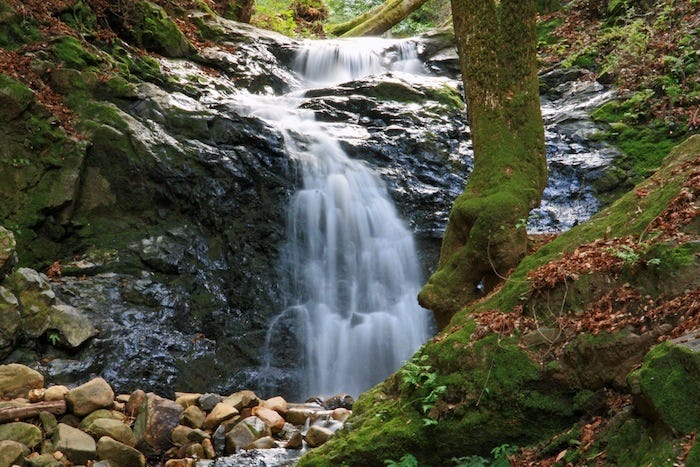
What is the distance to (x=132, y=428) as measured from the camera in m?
6.38

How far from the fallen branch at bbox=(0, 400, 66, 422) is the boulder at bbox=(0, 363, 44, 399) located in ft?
1.20

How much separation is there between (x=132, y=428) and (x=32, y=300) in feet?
7.06

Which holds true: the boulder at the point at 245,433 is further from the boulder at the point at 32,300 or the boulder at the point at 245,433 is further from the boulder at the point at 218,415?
the boulder at the point at 32,300

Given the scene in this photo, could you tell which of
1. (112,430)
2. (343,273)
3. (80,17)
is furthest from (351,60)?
(112,430)

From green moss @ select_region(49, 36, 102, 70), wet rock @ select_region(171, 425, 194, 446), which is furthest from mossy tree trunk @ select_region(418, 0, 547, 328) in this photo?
green moss @ select_region(49, 36, 102, 70)

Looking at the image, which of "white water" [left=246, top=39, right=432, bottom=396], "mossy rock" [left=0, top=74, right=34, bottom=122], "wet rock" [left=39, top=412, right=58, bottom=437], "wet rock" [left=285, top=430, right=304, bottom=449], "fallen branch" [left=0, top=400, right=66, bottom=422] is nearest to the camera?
"fallen branch" [left=0, top=400, right=66, bottom=422]

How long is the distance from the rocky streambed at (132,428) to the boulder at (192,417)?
1 cm

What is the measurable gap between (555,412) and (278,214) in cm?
705

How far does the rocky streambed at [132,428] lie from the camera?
5.69 m

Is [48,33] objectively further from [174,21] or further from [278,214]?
[278,214]

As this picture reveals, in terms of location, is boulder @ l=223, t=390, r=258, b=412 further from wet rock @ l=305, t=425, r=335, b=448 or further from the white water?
the white water

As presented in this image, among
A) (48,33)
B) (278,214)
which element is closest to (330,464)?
(278,214)

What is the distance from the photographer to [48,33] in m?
9.99

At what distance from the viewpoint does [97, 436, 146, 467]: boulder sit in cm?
579
